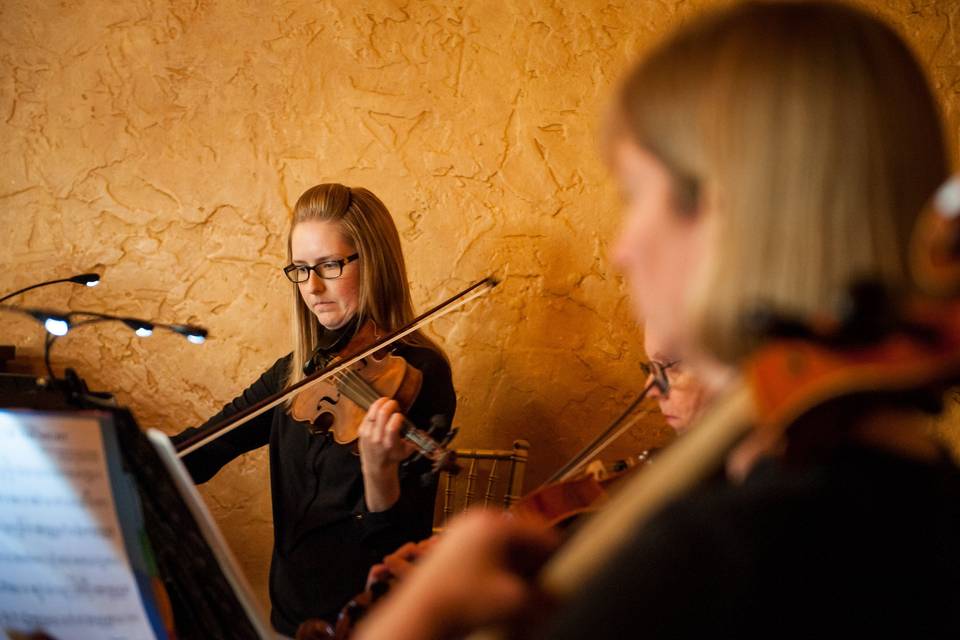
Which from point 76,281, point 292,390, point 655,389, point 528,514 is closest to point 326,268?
point 292,390

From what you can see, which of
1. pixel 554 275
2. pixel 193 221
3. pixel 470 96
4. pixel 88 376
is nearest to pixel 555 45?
pixel 470 96

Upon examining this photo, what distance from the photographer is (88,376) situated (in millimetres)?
2213

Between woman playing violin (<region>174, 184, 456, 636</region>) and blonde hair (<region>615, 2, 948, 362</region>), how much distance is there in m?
0.98

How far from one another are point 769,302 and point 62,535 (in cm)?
86

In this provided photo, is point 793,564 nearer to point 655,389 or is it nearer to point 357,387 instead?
point 655,389

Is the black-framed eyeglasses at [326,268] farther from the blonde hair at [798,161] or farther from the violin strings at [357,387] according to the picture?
the blonde hair at [798,161]

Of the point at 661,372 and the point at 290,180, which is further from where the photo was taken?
the point at 290,180

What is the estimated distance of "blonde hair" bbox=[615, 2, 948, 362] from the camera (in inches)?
22.5

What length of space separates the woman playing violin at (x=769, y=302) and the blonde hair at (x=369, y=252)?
1.20m

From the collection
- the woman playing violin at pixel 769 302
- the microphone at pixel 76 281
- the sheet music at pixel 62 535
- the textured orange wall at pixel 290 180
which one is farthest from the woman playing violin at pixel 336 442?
the woman playing violin at pixel 769 302

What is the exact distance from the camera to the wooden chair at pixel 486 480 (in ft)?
6.19

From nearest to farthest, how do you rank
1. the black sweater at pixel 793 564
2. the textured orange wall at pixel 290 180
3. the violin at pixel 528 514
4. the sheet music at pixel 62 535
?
the black sweater at pixel 793 564 → the sheet music at pixel 62 535 → the violin at pixel 528 514 → the textured orange wall at pixel 290 180

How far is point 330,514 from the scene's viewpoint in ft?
5.44

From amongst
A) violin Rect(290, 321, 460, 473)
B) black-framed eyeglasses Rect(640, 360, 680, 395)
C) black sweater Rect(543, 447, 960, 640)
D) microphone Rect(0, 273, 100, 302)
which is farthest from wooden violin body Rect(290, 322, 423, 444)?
black sweater Rect(543, 447, 960, 640)
